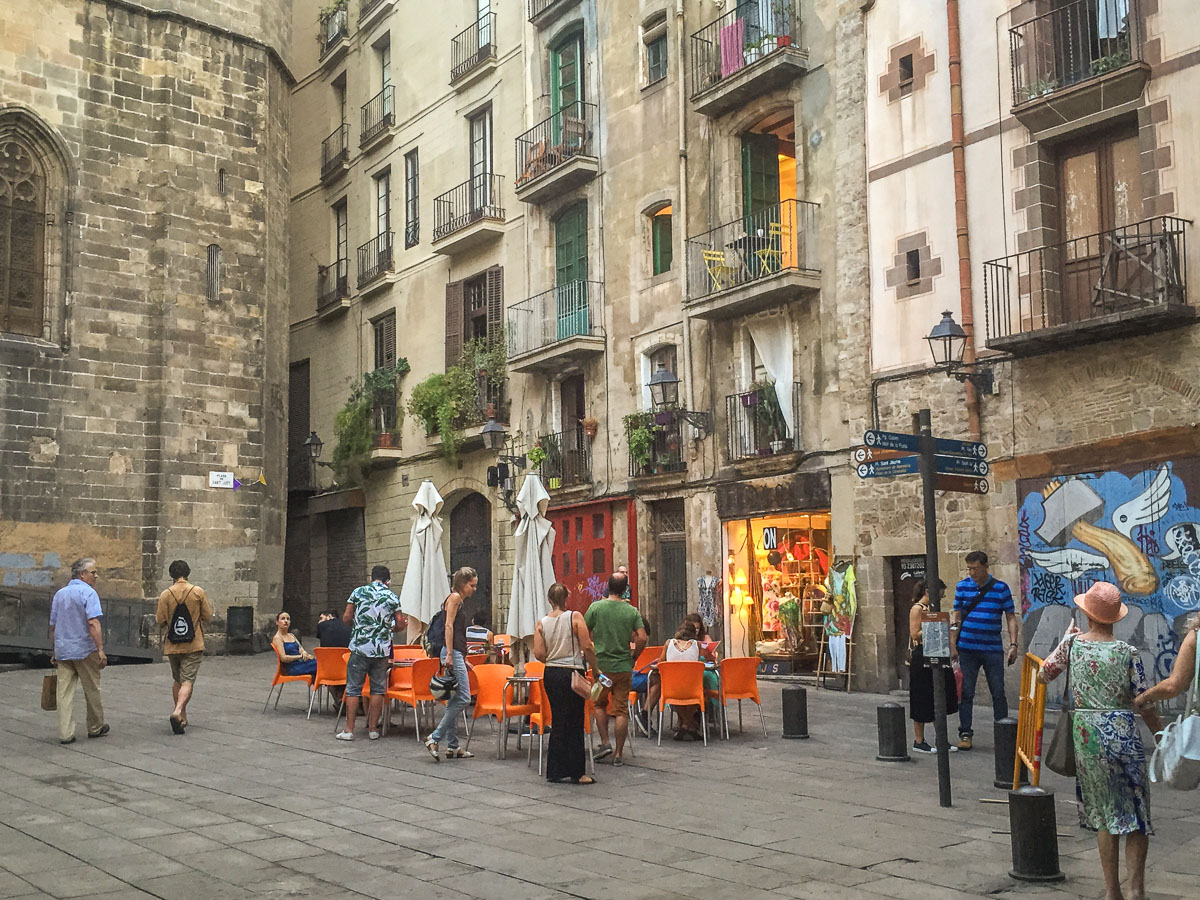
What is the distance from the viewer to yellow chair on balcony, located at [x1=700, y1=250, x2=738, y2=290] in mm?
19719

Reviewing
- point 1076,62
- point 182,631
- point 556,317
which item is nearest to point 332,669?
point 182,631

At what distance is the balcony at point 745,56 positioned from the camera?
18.5 metres

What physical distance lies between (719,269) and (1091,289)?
6788mm

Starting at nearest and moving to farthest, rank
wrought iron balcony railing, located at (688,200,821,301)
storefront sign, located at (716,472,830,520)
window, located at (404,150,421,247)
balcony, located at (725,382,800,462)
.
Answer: storefront sign, located at (716,472,830,520)
wrought iron balcony railing, located at (688,200,821,301)
balcony, located at (725,382,800,462)
window, located at (404,150,421,247)

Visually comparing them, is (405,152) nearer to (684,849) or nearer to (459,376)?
(459,376)

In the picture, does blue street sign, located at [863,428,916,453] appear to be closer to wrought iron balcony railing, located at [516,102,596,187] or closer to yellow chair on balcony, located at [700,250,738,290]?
yellow chair on balcony, located at [700,250,738,290]

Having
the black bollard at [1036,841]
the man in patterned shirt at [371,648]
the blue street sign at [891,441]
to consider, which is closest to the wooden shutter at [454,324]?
the man in patterned shirt at [371,648]

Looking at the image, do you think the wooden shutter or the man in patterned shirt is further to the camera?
the wooden shutter

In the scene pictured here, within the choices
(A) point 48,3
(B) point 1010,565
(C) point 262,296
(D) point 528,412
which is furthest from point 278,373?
(B) point 1010,565

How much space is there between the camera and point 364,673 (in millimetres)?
12102

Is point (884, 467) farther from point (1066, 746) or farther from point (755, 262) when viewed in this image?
point (755, 262)

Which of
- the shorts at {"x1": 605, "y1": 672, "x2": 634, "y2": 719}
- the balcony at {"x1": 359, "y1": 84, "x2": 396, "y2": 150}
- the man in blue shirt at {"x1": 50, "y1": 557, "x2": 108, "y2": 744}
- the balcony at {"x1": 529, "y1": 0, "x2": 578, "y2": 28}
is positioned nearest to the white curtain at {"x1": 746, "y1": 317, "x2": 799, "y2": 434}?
the balcony at {"x1": 529, "y1": 0, "x2": 578, "y2": 28}

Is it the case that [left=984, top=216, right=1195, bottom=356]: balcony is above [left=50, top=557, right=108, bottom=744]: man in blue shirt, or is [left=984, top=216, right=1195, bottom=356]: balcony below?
above

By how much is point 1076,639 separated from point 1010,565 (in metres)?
9.40
